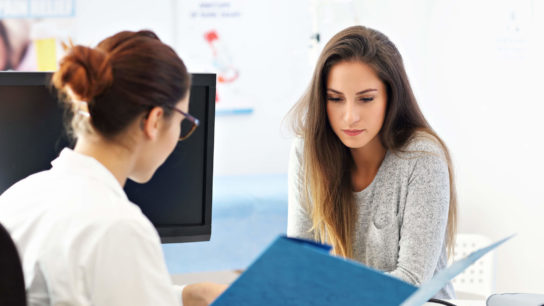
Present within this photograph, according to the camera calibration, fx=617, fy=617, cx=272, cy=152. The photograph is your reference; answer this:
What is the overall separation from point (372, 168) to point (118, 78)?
859 mm

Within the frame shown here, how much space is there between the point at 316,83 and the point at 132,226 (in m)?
0.84

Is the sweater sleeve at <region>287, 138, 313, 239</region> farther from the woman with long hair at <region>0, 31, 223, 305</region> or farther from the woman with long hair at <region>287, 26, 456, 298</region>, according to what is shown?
the woman with long hair at <region>0, 31, 223, 305</region>

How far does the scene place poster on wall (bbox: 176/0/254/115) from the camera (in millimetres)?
3154

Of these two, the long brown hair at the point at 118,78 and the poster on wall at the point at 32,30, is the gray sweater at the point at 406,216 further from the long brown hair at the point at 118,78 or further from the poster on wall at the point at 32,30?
the poster on wall at the point at 32,30

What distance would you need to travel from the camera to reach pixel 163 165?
1.23 m

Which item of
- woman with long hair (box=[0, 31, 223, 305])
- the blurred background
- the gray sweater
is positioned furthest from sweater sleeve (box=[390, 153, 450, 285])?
the blurred background

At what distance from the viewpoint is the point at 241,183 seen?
3242 millimetres

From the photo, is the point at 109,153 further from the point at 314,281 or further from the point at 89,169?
the point at 314,281

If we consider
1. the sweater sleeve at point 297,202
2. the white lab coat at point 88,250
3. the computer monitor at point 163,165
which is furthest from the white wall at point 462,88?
the white lab coat at point 88,250

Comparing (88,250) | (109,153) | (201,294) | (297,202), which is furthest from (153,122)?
(297,202)

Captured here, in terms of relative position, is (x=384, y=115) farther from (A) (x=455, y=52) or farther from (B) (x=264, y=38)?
(B) (x=264, y=38)

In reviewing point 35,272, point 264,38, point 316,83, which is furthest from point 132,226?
point 264,38

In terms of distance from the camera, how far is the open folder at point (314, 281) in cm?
69

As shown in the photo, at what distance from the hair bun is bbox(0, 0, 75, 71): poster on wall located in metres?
2.26
